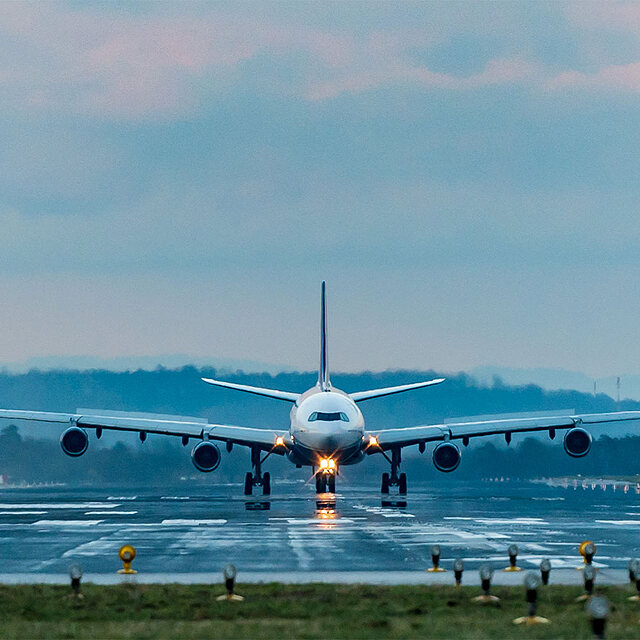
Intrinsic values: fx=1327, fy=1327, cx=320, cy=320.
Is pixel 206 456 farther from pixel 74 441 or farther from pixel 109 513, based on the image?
pixel 109 513

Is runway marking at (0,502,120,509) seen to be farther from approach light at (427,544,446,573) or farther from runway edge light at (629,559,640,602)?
runway edge light at (629,559,640,602)

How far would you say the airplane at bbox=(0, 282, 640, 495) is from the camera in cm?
6588

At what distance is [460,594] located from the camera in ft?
74.7

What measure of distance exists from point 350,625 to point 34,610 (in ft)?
17.8

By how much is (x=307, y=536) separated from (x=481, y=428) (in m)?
37.6

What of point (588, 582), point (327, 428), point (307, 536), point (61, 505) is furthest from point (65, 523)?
point (588, 582)

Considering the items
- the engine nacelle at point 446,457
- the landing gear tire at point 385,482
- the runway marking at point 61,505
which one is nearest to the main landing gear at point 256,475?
the landing gear tire at point 385,482

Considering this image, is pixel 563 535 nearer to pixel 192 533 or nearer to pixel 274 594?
pixel 192 533

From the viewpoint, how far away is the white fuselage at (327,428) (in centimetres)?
6506

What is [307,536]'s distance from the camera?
40375mm

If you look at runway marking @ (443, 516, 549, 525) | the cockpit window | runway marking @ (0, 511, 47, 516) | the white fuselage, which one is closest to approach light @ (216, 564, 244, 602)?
runway marking @ (443, 516, 549, 525)

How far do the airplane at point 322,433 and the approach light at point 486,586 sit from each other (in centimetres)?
4267

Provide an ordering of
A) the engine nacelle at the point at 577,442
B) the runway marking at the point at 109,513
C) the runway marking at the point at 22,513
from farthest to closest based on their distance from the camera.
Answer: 1. the engine nacelle at the point at 577,442
2. the runway marking at the point at 22,513
3. the runway marking at the point at 109,513

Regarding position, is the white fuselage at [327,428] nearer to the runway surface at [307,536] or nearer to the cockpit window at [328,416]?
the cockpit window at [328,416]
